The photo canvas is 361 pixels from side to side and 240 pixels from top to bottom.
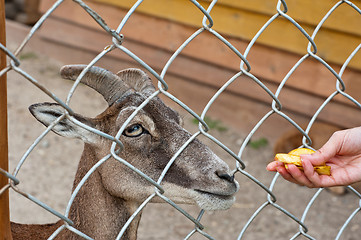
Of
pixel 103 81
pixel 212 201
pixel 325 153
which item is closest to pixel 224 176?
pixel 212 201

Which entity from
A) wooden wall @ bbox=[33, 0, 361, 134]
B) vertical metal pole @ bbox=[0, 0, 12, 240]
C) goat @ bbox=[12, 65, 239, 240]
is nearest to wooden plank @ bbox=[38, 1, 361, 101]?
wooden wall @ bbox=[33, 0, 361, 134]

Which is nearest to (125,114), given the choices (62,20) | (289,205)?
(289,205)

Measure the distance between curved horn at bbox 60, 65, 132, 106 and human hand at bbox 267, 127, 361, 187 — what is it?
3.02 feet

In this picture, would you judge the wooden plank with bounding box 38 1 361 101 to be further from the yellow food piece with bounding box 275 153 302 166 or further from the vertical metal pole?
the vertical metal pole

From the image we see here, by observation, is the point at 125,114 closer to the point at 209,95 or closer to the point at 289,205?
the point at 289,205

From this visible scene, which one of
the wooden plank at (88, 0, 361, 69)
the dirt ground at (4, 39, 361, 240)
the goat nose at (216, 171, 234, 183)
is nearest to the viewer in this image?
the goat nose at (216, 171, 234, 183)

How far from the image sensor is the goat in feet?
8.22

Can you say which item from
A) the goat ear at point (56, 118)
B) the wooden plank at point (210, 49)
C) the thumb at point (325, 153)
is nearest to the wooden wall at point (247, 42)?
the wooden plank at point (210, 49)

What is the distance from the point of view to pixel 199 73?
6.57 meters

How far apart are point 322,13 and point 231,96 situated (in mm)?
1646

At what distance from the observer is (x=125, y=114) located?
2.63m

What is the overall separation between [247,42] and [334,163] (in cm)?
380

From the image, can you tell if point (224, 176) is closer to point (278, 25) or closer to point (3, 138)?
point (3, 138)

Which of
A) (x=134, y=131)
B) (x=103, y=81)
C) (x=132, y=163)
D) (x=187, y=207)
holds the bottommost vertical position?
(x=132, y=163)
